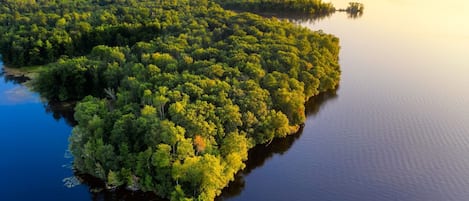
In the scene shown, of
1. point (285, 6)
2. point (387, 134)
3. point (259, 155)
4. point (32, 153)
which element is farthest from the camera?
point (285, 6)

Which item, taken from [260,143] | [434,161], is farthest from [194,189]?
[434,161]

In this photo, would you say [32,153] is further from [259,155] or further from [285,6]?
→ [285,6]

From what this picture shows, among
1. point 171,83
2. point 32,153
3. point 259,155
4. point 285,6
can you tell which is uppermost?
point 171,83

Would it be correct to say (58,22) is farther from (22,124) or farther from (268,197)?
(268,197)

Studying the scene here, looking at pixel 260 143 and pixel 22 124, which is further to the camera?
pixel 22 124

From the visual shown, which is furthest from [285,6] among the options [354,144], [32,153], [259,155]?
[32,153]

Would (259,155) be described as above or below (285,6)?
below
